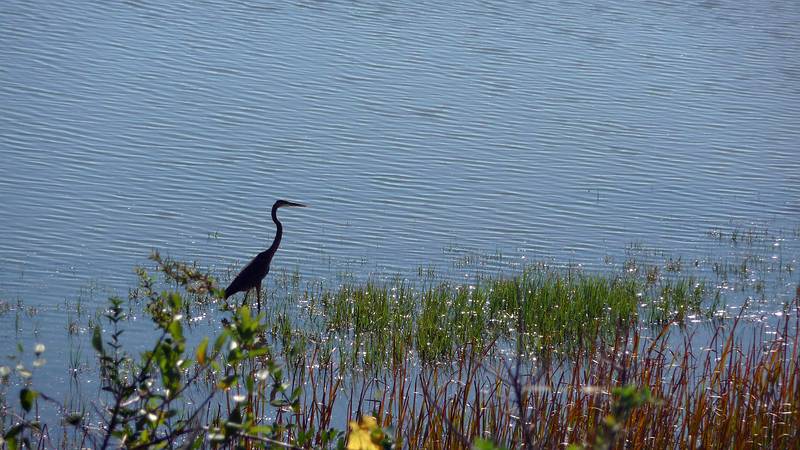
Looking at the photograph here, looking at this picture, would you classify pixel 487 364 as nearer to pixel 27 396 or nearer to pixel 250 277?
pixel 250 277

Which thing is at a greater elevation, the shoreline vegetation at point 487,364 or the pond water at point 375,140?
the pond water at point 375,140

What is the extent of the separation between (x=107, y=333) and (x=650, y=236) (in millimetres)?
5452

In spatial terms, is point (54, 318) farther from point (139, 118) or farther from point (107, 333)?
point (139, 118)

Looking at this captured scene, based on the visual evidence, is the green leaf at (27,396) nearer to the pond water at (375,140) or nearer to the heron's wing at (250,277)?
the pond water at (375,140)

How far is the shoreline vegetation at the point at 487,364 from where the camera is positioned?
205 inches

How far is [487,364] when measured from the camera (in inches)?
294

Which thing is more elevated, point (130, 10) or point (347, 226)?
point (130, 10)

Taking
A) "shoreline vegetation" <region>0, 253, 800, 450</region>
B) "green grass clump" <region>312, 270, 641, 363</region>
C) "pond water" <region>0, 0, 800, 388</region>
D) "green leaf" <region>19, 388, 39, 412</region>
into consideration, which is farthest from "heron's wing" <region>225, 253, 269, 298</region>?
"green leaf" <region>19, 388, 39, 412</region>

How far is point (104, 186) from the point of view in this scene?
11445 millimetres

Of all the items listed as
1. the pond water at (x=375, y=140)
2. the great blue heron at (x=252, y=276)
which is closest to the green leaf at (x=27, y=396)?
the pond water at (x=375, y=140)

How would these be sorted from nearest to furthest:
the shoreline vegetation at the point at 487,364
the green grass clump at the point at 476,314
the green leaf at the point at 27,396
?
the green leaf at the point at 27,396 < the shoreline vegetation at the point at 487,364 < the green grass clump at the point at 476,314

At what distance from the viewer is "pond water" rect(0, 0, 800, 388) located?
1029 cm

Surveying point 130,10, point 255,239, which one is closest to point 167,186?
point 255,239

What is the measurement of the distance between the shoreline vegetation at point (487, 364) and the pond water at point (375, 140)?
33.2 inches
